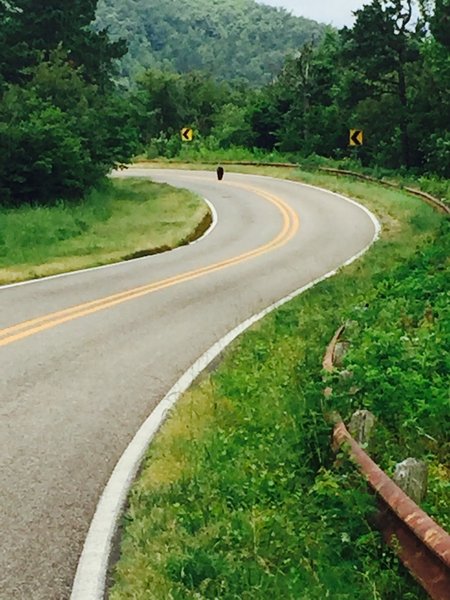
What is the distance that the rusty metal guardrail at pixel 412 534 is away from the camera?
395 centimetres

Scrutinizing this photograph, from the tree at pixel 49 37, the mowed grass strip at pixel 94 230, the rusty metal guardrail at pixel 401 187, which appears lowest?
the mowed grass strip at pixel 94 230

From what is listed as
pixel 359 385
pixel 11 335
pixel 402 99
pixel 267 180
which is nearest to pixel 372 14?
pixel 402 99

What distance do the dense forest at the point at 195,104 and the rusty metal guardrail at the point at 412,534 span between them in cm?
2545

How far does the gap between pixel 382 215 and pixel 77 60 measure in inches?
752

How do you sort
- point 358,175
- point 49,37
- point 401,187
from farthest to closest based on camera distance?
point 358,175 < point 49,37 < point 401,187

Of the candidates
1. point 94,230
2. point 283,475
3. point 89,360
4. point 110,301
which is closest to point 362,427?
point 283,475

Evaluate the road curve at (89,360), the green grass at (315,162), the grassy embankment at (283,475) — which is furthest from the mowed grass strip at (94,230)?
the green grass at (315,162)

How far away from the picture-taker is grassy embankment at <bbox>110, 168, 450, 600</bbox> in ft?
15.3

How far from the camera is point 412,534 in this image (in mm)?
4371

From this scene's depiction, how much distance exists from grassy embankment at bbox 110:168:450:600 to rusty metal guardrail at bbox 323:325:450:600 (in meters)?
0.11

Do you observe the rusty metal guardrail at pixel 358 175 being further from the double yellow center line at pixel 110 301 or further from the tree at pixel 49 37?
the tree at pixel 49 37

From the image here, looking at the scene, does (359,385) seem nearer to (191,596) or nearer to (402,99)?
(191,596)

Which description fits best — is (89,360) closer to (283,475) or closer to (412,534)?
(283,475)

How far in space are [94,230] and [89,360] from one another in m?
16.8
